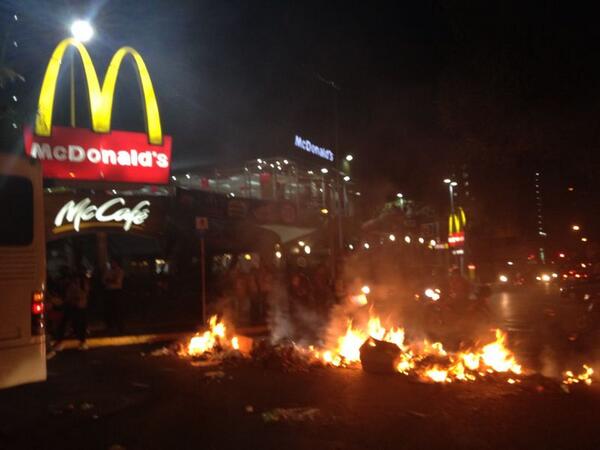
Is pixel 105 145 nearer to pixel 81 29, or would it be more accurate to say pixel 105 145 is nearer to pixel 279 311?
pixel 81 29

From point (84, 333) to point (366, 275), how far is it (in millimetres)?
14807

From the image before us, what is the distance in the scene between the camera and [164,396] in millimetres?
8203

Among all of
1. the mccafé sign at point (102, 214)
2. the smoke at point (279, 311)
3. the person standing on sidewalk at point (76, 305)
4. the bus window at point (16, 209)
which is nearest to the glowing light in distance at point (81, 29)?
the person standing on sidewalk at point (76, 305)

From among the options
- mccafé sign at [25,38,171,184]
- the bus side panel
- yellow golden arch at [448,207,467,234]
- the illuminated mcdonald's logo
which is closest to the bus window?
the bus side panel

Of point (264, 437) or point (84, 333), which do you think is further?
point (84, 333)

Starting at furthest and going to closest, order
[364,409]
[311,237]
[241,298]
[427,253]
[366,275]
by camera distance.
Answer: [427,253] < [311,237] < [366,275] < [241,298] < [364,409]

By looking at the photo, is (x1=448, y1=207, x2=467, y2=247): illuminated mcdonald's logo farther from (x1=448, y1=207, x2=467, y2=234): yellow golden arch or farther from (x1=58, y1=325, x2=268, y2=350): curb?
(x1=58, y1=325, x2=268, y2=350): curb

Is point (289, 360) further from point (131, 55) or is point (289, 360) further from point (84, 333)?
point (131, 55)

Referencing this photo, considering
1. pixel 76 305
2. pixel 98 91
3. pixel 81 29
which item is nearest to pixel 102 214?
pixel 98 91

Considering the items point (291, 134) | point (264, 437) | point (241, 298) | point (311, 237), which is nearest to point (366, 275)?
point (311, 237)

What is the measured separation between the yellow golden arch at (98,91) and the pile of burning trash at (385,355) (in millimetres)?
6647

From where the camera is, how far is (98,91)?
16.0m

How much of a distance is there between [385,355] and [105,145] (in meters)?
10.6

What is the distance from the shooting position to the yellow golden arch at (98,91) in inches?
575
